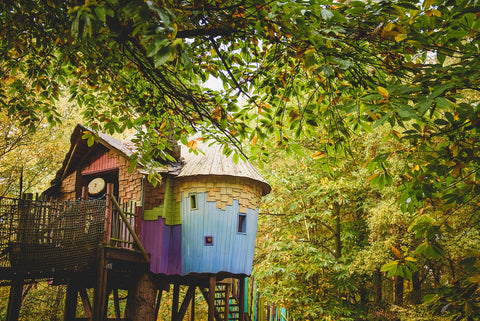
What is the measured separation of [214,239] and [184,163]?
256 cm

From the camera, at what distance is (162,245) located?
9820 mm

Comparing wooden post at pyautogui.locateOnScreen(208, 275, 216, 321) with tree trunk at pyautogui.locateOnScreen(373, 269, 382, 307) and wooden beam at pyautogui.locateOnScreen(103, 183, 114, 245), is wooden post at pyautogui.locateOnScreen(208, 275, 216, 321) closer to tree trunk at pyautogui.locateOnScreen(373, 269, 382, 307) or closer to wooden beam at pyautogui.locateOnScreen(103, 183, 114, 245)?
wooden beam at pyautogui.locateOnScreen(103, 183, 114, 245)

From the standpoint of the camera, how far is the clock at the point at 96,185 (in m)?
11.1

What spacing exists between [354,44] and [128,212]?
7.89 metres

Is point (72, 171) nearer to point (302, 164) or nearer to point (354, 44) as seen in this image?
point (302, 164)

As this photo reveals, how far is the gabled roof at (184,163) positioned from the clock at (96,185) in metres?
0.78

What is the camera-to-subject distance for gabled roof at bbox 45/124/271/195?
10.0 metres

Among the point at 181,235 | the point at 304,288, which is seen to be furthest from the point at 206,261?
the point at 304,288

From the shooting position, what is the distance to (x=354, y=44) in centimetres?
286

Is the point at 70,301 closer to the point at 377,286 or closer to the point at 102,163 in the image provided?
the point at 102,163

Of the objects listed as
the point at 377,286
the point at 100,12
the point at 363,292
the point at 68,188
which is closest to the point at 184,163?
the point at 68,188

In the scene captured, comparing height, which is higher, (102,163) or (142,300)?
(102,163)

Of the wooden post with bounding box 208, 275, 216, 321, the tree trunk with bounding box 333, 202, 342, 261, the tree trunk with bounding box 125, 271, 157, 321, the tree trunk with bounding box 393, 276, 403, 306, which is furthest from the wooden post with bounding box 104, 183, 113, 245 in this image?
the tree trunk with bounding box 393, 276, 403, 306

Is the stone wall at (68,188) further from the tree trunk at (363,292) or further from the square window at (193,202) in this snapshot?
the tree trunk at (363,292)
